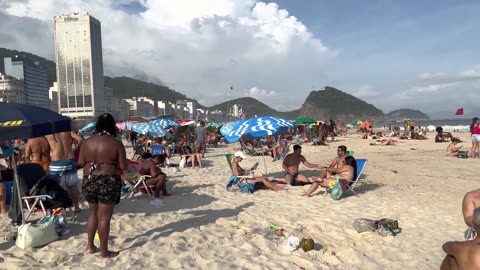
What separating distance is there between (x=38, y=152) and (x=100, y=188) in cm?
268

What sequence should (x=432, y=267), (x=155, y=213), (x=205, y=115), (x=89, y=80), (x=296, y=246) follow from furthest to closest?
1. (x=205, y=115)
2. (x=89, y=80)
3. (x=155, y=213)
4. (x=296, y=246)
5. (x=432, y=267)

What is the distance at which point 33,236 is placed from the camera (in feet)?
12.1

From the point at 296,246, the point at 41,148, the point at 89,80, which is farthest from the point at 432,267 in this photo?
the point at 89,80

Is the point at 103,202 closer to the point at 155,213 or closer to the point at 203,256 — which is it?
the point at 203,256

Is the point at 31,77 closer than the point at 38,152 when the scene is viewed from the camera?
No

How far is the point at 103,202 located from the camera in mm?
3410

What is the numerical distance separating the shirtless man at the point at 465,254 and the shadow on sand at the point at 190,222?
3101 millimetres

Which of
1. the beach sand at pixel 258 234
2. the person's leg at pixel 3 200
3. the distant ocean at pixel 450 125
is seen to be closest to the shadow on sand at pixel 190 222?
the beach sand at pixel 258 234

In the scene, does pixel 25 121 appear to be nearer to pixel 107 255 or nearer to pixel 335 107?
pixel 107 255

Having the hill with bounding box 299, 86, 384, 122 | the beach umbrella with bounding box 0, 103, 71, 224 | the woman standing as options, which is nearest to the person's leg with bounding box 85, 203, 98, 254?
the beach umbrella with bounding box 0, 103, 71, 224

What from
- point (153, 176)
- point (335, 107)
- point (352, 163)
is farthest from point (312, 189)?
point (335, 107)

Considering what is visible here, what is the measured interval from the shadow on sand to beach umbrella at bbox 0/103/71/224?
1.42 m

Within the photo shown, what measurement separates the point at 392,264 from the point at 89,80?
412 feet

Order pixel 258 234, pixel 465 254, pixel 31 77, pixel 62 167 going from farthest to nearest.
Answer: pixel 31 77 → pixel 62 167 → pixel 258 234 → pixel 465 254
